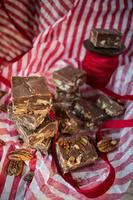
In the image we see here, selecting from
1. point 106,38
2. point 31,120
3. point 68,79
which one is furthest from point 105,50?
point 31,120

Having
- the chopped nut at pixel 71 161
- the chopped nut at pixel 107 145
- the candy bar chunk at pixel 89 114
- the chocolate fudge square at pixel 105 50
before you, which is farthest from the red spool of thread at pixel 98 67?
the chopped nut at pixel 71 161

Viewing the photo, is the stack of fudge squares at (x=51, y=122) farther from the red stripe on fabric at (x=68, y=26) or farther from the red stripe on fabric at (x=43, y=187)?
the red stripe on fabric at (x=68, y=26)

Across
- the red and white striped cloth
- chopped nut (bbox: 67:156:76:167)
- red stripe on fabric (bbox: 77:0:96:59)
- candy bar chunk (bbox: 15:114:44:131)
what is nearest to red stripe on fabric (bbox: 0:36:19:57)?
Result: the red and white striped cloth

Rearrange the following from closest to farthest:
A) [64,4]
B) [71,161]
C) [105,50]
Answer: [71,161] < [105,50] < [64,4]

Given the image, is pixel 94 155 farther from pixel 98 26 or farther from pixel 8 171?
pixel 98 26

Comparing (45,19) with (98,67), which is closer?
(98,67)

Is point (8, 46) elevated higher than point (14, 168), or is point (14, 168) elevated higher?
point (8, 46)

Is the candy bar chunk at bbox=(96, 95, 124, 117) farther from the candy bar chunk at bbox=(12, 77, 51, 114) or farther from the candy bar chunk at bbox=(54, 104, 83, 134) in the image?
the candy bar chunk at bbox=(12, 77, 51, 114)

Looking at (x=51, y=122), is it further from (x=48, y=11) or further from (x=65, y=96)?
(x=48, y=11)
